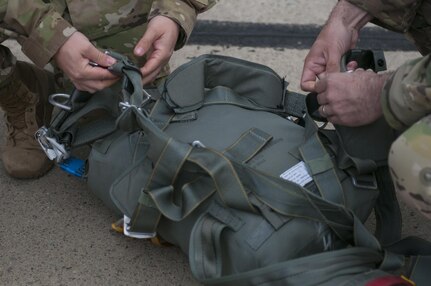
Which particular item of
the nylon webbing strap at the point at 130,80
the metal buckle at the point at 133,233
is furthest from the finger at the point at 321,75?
the metal buckle at the point at 133,233

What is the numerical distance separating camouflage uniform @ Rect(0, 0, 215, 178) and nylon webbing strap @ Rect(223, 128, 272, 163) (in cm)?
39

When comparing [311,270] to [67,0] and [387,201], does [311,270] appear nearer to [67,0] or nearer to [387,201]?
[387,201]

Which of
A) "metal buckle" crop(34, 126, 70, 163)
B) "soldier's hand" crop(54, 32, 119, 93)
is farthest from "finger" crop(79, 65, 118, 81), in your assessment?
"metal buckle" crop(34, 126, 70, 163)

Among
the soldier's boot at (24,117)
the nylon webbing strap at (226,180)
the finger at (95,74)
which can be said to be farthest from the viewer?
the soldier's boot at (24,117)

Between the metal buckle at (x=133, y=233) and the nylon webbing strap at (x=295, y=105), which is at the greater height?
the nylon webbing strap at (x=295, y=105)

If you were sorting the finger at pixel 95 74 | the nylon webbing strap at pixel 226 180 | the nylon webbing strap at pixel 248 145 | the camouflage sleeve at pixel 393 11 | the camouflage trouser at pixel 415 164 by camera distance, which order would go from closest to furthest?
the camouflage trouser at pixel 415 164
the nylon webbing strap at pixel 226 180
the nylon webbing strap at pixel 248 145
the finger at pixel 95 74
the camouflage sleeve at pixel 393 11

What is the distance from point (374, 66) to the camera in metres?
1.68

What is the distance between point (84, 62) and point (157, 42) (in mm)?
206

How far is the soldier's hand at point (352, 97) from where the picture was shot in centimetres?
146

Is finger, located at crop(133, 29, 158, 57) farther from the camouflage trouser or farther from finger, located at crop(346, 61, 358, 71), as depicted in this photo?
the camouflage trouser

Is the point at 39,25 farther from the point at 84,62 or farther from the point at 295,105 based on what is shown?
the point at 295,105

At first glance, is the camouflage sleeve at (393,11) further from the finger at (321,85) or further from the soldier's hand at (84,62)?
the soldier's hand at (84,62)

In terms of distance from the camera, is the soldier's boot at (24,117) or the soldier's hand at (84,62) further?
the soldier's boot at (24,117)

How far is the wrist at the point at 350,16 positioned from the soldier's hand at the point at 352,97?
263mm
